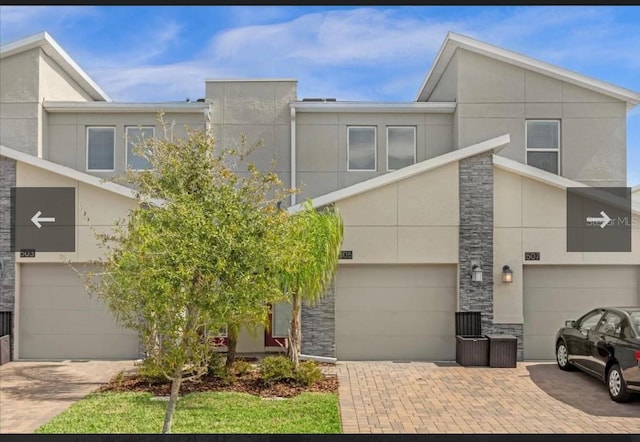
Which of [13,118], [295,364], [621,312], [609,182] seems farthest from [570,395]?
[13,118]

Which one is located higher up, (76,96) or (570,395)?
(76,96)

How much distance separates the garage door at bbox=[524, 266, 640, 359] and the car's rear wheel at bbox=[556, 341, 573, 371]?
2.74ft

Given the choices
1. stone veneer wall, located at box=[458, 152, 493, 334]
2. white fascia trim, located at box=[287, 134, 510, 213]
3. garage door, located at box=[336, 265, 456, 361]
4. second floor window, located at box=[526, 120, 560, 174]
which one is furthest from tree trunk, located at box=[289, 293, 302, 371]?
second floor window, located at box=[526, 120, 560, 174]

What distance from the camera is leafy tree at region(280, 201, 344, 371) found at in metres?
10.2

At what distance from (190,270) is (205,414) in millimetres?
2782

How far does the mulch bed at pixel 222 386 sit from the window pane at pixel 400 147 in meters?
7.22

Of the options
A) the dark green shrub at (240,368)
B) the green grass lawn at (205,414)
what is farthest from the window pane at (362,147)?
the green grass lawn at (205,414)

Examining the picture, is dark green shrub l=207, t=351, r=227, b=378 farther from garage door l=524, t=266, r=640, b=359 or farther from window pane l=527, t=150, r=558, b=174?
window pane l=527, t=150, r=558, b=174

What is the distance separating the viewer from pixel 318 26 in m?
12.4

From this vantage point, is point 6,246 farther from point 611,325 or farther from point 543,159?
point 543,159

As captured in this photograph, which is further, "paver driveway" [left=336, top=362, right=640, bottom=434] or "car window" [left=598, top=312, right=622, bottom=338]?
"car window" [left=598, top=312, right=622, bottom=338]

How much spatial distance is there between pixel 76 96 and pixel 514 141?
13.1 m

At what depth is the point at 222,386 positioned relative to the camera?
9.81 meters

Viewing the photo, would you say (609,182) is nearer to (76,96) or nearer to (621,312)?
(621,312)
